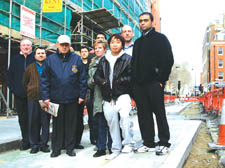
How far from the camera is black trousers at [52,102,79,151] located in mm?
4363

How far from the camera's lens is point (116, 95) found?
411cm

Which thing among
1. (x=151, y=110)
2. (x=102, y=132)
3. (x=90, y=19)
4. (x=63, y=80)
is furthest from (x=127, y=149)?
(x=90, y=19)

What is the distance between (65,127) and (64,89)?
2.05ft

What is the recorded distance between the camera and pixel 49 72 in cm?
442

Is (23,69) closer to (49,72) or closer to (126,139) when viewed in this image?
(49,72)

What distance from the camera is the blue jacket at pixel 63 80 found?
14.1ft

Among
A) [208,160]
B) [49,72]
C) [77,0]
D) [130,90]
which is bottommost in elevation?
[208,160]

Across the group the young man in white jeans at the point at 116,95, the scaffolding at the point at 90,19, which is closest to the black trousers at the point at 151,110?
the young man in white jeans at the point at 116,95

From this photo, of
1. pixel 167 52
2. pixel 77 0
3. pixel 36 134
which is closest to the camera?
pixel 167 52

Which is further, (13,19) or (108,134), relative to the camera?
(13,19)

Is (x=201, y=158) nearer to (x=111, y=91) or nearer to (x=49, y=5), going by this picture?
(x=111, y=91)

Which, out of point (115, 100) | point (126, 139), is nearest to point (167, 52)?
point (115, 100)

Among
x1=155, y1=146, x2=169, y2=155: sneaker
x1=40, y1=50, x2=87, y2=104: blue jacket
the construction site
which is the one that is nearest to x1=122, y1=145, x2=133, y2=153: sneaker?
x1=155, y1=146, x2=169, y2=155: sneaker

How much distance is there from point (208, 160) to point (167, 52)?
6.18 feet
